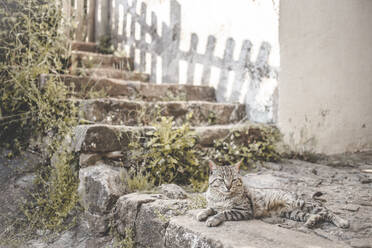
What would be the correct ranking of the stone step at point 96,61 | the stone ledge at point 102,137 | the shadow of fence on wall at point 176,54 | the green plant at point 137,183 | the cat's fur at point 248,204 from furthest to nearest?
1. the stone step at point 96,61
2. the shadow of fence on wall at point 176,54
3. the stone ledge at point 102,137
4. the green plant at point 137,183
5. the cat's fur at point 248,204

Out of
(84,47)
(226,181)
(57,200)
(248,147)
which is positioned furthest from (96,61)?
(226,181)

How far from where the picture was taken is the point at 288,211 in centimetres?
213

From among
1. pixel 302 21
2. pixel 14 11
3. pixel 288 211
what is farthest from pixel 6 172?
Answer: pixel 302 21

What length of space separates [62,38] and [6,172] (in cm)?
168

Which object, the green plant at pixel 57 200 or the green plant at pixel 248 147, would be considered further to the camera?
the green plant at pixel 248 147

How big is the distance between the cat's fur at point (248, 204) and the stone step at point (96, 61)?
2934 mm

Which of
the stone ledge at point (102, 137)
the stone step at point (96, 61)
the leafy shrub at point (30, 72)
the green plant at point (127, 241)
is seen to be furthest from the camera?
the stone step at point (96, 61)

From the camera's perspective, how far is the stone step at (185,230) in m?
1.65

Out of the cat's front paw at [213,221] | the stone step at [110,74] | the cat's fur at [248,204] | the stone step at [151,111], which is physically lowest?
the cat's front paw at [213,221]

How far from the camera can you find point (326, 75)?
13.9 feet

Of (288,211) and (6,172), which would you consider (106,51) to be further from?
(288,211)

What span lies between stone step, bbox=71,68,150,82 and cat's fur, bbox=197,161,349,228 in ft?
9.31

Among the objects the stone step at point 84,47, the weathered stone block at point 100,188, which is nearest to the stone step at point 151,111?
the weathered stone block at point 100,188

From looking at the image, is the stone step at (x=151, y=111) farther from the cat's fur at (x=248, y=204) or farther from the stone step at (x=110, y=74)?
the cat's fur at (x=248, y=204)
